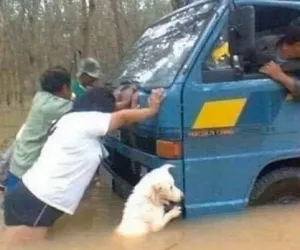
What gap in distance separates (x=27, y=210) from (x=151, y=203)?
3.12 ft

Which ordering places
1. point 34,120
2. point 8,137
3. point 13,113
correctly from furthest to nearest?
point 13,113, point 8,137, point 34,120

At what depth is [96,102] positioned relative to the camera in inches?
203

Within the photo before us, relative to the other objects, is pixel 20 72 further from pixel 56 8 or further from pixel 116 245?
pixel 116 245

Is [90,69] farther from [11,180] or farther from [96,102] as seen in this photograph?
[96,102]

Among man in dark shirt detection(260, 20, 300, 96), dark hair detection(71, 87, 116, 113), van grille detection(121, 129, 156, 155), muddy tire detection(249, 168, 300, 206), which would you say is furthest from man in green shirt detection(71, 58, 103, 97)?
muddy tire detection(249, 168, 300, 206)

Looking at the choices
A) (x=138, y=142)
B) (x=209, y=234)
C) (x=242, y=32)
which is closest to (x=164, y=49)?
(x=138, y=142)

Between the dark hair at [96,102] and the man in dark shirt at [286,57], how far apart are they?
1.28 m

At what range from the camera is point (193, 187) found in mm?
5258

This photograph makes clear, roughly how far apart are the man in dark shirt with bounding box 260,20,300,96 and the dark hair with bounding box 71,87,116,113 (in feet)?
4.20

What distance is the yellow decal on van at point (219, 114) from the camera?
17.1ft

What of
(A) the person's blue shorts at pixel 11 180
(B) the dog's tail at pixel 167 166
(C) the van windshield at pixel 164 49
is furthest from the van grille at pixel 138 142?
(A) the person's blue shorts at pixel 11 180

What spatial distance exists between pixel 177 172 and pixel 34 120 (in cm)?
140

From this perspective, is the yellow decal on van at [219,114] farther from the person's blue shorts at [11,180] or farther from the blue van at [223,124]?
the person's blue shorts at [11,180]

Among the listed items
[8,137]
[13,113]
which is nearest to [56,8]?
[13,113]
